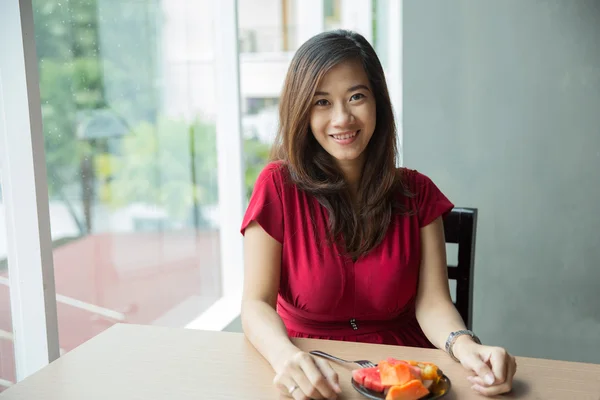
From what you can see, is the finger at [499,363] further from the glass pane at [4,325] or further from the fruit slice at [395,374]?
the glass pane at [4,325]

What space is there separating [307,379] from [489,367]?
311 mm

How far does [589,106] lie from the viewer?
2.43 m

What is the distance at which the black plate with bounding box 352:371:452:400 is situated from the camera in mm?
914

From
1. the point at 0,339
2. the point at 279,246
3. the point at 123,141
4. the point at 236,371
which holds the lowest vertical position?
Result: the point at 0,339

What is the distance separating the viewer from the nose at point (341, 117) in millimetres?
1409

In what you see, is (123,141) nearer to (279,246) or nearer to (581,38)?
(279,246)

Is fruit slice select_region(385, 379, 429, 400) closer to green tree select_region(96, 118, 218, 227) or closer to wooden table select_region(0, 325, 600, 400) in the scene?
wooden table select_region(0, 325, 600, 400)

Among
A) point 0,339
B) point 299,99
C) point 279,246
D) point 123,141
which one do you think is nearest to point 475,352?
point 279,246

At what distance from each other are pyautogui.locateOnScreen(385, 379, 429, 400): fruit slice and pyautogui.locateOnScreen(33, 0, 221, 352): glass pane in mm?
1162

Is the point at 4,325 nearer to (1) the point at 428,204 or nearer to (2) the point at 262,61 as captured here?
(1) the point at 428,204

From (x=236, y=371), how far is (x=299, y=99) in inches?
25.8

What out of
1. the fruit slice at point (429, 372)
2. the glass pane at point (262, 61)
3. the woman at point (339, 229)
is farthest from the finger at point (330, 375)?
the glass pane at point (262, 61)

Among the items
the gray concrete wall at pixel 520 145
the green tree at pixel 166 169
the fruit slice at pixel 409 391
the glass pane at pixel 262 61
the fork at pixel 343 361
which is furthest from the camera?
the glass pane at pixel 262 61

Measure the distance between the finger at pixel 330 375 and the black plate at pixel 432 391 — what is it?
0.03m
